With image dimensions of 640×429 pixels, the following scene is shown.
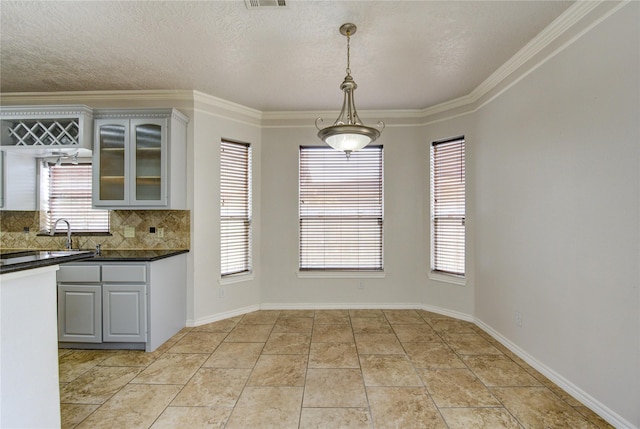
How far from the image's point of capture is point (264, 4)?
2086 mm

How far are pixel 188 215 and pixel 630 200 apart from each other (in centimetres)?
391

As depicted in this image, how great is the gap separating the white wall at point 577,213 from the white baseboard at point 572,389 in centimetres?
3

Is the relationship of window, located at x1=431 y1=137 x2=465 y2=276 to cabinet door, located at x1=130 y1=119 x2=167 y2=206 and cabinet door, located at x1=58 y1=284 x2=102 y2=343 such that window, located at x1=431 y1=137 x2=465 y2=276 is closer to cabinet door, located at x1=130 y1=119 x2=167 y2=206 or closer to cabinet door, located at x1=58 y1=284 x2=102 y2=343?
cabinet door, located at x1=130 y1=119 x2=167 y2=206

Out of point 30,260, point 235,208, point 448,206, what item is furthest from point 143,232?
point 448,206

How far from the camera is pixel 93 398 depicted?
2.20 m

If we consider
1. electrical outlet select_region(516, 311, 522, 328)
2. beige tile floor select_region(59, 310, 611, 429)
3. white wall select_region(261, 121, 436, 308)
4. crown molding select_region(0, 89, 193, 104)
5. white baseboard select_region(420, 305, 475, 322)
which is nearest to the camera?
beige tile floor select_region(59, 310, 611, 429)

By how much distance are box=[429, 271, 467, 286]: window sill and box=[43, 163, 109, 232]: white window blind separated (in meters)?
4.22

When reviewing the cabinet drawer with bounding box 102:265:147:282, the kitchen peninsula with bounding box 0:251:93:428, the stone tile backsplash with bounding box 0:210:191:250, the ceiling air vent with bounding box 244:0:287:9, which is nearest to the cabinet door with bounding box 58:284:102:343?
the cabinet drawer with bounding box 102:265:147:282

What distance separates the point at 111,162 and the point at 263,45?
217 cm

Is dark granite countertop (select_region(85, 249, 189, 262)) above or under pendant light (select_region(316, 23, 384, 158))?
under

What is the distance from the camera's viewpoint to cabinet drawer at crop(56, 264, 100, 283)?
2924 millimetres

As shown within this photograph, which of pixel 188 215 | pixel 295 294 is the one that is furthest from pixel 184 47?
pixel 295 294

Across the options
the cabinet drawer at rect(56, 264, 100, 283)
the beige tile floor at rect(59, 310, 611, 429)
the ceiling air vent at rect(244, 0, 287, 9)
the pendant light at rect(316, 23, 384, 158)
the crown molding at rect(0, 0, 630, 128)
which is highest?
the ceiling air vent at rect(244, 0, 287, 9)

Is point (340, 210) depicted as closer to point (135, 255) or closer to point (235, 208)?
point (235, 208)
